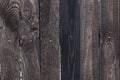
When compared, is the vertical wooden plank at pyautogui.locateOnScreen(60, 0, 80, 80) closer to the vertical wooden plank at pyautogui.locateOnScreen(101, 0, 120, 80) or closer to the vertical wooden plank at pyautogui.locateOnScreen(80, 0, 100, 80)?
the vertical wooden plank at pyautogui.locateOnScreen(80, 0, 100, 80)

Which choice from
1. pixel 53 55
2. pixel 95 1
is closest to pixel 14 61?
pixel 53 55

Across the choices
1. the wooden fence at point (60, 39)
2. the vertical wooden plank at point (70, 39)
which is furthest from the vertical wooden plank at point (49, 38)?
the vertical wooden plank at point (70, 39)

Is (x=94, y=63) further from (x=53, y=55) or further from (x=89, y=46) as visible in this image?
(x=53, y=55)

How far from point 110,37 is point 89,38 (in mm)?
163

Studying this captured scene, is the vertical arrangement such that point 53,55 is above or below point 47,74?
above

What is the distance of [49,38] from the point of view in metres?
2.19

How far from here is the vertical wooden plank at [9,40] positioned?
2.10 meters

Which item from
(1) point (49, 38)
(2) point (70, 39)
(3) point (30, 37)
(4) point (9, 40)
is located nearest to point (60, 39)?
(2) point (70, 39)

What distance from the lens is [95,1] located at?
2.29 meters

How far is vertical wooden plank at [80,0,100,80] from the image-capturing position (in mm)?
2279

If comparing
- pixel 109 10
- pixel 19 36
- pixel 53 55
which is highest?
pixel 109 10

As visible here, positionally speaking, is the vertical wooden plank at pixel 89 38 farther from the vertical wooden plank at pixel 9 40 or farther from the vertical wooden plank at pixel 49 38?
the vertical wooden plank at pixel 9 40

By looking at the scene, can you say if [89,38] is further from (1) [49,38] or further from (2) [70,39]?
(1) [49,38]

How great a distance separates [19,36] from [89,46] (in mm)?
538
